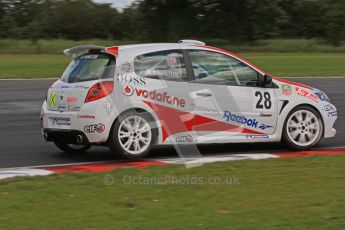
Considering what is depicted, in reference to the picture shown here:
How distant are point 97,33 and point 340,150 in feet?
215

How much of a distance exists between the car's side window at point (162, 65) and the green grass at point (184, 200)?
1.65 metres

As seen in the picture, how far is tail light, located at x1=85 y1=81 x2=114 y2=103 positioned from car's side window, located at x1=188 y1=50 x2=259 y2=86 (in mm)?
1280

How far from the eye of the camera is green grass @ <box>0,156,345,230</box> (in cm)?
581

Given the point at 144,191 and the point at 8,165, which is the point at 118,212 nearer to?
the point at 144,191

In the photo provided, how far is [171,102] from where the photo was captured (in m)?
9.41

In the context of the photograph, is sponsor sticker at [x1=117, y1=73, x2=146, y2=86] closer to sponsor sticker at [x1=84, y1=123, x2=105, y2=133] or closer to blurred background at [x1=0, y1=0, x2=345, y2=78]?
sponsor sticker at [x1=84, y1=123, x2=105, y2=133]

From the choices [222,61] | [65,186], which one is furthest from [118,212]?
[222,61]

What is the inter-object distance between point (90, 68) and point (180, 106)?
1.38 metres

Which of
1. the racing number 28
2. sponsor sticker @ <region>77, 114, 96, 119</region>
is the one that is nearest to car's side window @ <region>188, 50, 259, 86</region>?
the racing number 28

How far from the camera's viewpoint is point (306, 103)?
10133 mm

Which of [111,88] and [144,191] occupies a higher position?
[111,88]

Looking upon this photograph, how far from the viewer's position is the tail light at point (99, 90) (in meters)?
9.14

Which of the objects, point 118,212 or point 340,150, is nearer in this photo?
point 118,212

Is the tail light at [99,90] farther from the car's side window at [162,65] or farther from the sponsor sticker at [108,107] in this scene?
the car's side window at [162,65]
